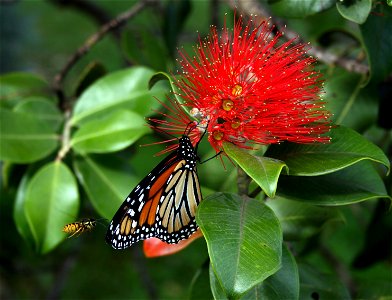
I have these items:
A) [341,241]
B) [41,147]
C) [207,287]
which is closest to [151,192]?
[207,287]

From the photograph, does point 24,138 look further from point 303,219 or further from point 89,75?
point 303,219

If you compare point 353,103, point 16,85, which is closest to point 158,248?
point 353,103

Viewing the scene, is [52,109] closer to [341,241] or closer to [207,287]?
[207,287]

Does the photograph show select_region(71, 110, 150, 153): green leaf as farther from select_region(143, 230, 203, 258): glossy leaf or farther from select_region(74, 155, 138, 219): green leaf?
select_region(143, 230, 203, 258): glossy leaf

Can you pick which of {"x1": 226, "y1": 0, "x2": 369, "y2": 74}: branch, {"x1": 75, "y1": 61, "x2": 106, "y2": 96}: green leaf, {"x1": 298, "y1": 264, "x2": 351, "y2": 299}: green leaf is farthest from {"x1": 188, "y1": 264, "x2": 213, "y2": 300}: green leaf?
{"x1": 75, "y1": 61, "x2": 106, "y2": 96}: green leaf

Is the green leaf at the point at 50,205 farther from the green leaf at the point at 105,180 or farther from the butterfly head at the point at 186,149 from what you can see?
the butterfly head at the point at 186,149
